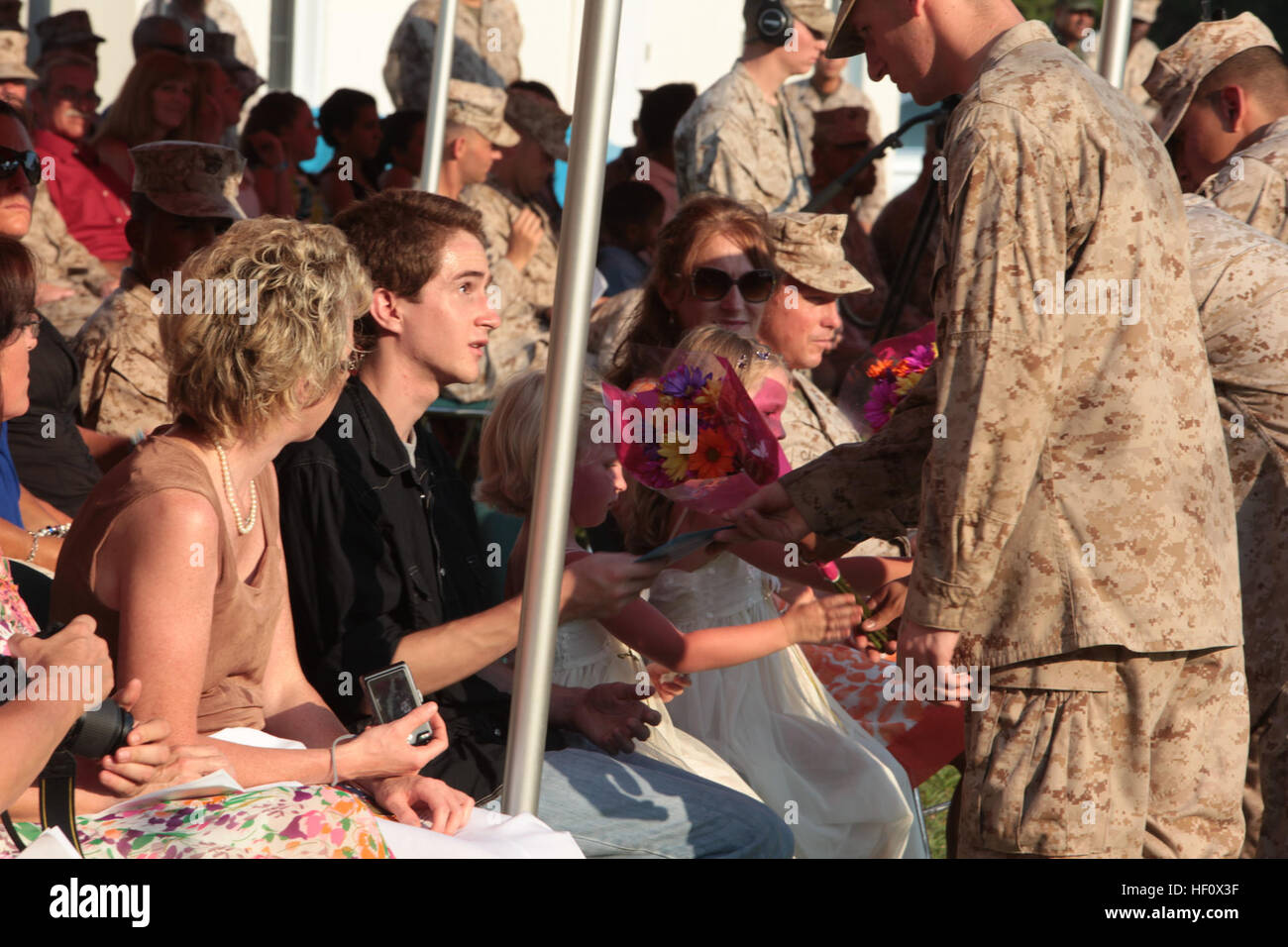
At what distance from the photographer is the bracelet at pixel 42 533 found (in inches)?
135

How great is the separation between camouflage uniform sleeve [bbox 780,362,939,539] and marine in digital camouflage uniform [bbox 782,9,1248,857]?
0.39m

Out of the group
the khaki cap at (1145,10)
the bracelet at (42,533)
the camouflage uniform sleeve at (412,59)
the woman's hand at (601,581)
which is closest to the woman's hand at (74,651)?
the woman's hand at (601,581)

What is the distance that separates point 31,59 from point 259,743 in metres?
6.26

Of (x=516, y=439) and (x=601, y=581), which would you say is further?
(x=516, y=439)

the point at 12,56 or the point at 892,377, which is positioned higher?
the point at 12,56

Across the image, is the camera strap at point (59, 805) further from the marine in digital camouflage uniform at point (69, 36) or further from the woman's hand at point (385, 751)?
the marine in digital camouflage uniform at point (69, 36)

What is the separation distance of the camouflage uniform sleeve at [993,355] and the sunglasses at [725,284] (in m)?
1.88

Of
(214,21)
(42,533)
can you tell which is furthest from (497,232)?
(42,533)

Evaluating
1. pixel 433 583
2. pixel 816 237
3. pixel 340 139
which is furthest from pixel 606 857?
pixel 340 139

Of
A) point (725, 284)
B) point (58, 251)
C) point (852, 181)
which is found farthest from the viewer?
point (852, 181)

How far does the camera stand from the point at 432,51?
7.70 m

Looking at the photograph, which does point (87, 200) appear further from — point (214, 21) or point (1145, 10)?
point (1145, 10)

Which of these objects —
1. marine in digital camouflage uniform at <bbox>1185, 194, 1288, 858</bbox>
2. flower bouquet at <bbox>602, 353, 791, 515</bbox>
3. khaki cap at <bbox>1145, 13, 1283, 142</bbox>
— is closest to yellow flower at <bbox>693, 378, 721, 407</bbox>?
flower bouquet at <bbox>602, 353, 791, 515</bbox>

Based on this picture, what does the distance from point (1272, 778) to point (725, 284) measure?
196 centimetres
